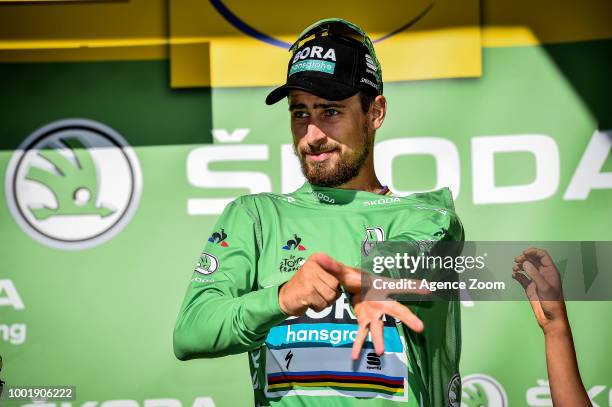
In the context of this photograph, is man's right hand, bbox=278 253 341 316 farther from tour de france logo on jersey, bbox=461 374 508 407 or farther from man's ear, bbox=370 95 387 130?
tour de france logo on jersey, bbox=461 374 508 407

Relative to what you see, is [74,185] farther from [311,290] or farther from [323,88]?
[311,290]

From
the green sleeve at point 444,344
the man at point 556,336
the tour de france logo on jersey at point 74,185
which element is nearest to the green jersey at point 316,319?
the green sleeve at point 444,344

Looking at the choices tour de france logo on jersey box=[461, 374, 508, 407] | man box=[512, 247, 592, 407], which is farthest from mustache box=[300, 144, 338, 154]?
tour de france logo on jersey box=[461, 374, 508, 407]

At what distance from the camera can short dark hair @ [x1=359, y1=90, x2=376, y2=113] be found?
270 cm

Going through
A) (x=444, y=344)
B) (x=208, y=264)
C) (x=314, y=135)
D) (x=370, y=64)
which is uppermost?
(x=370, y=64)

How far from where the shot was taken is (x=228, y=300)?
7.23 feet

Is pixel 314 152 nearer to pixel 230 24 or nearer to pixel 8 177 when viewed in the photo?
pixel 230 24

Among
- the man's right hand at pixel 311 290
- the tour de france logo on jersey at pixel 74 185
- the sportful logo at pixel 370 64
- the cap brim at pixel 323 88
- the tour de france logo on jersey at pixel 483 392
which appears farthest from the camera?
the tour de france logo on jersey at pixel 74 185

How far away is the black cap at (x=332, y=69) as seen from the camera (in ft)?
8.41

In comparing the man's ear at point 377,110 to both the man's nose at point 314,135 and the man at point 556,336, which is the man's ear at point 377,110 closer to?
the man's nose at point 314,135

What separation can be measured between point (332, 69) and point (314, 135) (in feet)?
0.72

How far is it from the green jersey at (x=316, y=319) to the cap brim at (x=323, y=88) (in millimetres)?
326

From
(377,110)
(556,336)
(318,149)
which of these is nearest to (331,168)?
(318,149)

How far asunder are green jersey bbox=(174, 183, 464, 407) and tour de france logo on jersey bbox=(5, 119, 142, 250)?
1.18 metres
